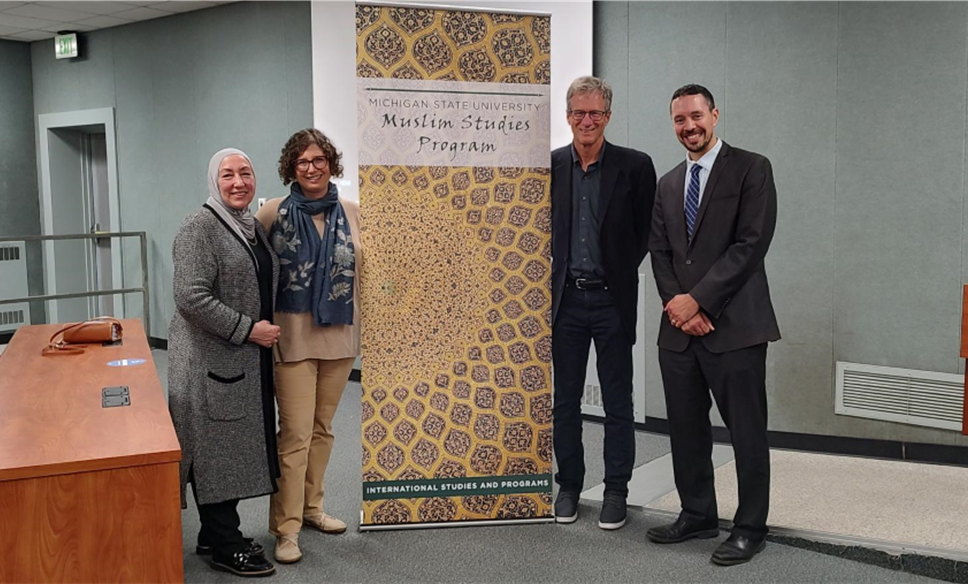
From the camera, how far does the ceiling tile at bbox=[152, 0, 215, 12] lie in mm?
6543

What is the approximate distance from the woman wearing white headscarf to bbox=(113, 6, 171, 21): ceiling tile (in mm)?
4642

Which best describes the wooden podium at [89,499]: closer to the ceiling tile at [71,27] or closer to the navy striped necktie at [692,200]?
the navy striped necktie at [692,200]

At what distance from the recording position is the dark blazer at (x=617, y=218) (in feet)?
10.8

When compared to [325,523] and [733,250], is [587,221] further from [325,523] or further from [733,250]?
[325,523]

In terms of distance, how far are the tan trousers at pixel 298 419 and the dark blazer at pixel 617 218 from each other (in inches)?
34.7

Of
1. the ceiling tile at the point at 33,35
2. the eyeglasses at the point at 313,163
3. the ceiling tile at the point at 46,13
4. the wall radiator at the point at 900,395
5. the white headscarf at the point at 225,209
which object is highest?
the ceiling tile at the point at 33,35

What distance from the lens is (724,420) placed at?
3146mm

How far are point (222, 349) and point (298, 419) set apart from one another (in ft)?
1.30

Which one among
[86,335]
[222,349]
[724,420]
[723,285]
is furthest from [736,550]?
[86,335]

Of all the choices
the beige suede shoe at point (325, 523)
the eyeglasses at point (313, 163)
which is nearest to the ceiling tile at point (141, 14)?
the eyeglasses at point (313, 163)

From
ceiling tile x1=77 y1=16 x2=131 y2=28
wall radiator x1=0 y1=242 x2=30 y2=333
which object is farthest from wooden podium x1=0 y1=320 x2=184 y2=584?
ceiling tile x1=77 y1=16 x2=131 y2=28

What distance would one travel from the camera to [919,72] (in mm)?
4043

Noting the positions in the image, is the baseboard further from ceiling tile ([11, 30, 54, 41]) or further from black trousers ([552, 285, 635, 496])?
ceiling tile ([11, 30, 54, 41])

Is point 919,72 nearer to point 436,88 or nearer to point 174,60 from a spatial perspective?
point 436,88
